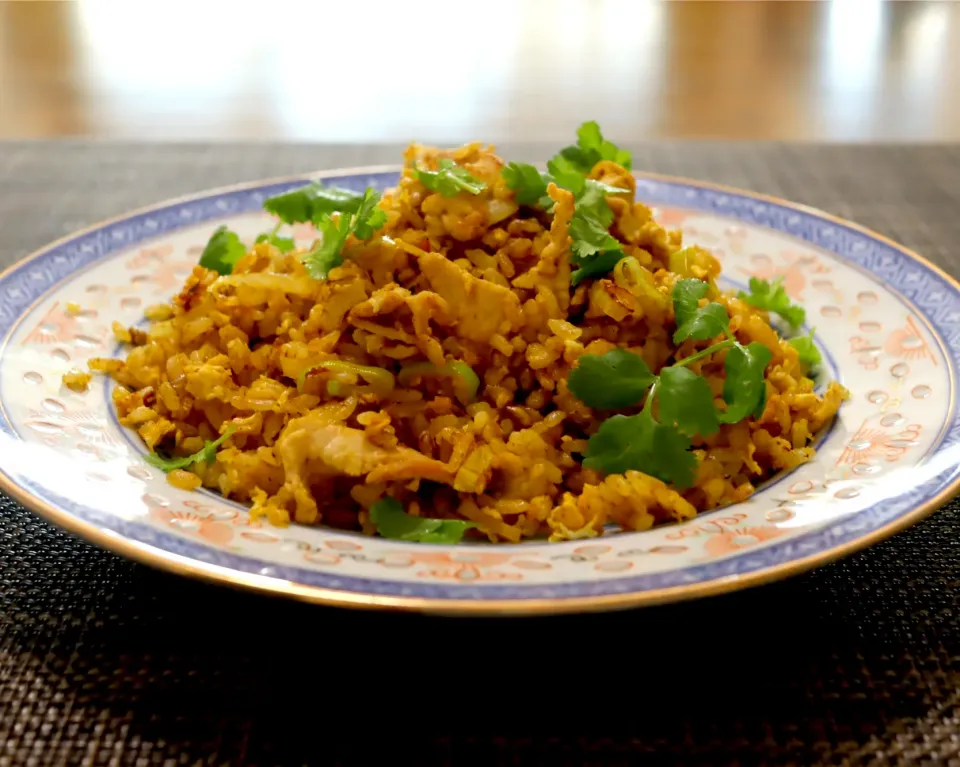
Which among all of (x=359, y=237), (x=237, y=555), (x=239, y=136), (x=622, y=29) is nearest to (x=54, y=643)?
(x=237, y=555)

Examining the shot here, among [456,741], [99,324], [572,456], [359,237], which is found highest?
[359,237]

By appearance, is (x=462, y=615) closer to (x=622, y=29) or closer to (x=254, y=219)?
(x=254, y=219)

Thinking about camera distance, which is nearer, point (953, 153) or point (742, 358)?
point (742, 358)

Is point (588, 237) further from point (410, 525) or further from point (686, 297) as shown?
point (410, 525)

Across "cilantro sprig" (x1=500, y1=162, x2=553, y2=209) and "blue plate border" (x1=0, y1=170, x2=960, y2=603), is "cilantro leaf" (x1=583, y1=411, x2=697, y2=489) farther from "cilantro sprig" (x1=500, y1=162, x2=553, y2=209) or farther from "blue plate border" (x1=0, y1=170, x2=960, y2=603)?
"cilantro sprig" (x1=500, y1=162, x2=553, y2=209)

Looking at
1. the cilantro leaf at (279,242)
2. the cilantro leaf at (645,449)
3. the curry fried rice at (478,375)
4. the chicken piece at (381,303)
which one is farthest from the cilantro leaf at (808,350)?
the cilantro leaf at (279,242)

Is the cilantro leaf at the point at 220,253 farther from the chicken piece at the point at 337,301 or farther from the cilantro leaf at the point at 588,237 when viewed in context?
the cilantro leaf at the point at 588,237

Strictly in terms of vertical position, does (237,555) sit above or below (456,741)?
above

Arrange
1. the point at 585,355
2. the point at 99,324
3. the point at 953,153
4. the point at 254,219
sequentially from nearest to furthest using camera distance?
the point at 585,355, the point at 99,324, the point at 254,219, the point at 953,153
